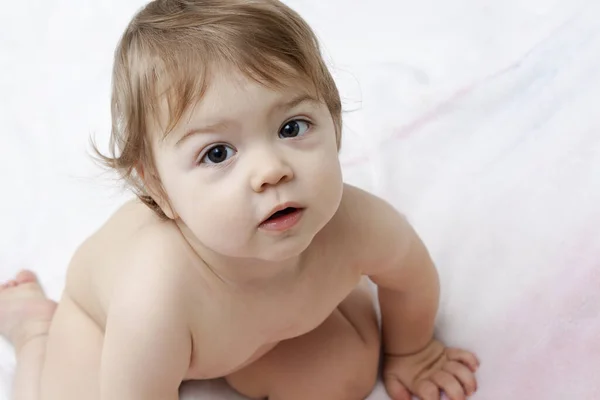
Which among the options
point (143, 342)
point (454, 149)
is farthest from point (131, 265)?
point (454, 149)

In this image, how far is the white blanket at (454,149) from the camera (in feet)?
3.09

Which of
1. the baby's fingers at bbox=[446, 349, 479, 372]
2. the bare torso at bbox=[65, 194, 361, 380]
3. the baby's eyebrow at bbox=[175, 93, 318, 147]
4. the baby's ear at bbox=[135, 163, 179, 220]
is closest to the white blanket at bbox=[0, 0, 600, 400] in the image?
the baby's fingers at bbox=[446, 349, 479, 372]

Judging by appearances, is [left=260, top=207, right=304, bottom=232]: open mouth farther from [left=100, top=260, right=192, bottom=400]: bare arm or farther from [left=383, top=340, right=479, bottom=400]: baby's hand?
[left=383, top=340, right=479, bottom=400]: baby's hand

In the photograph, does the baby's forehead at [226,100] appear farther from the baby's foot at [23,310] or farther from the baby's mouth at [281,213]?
the baby's foot at [23,310]

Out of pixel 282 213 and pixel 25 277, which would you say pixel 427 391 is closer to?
pixel 282 213

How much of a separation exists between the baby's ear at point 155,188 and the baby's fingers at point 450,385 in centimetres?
35

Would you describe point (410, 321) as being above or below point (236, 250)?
below

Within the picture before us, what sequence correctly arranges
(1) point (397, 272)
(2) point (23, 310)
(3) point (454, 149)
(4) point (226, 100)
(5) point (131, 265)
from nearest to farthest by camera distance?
(4) point (226, 100) < (5) point (131, 265) < (1) point (397, 272) < (2) point (23, 310) < (3) point (454, 149)

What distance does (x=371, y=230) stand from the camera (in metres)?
0.81

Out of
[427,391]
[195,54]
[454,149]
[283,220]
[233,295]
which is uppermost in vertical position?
[195,54]

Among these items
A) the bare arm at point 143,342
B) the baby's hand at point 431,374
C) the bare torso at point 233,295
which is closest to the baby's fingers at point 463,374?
the baby's hand at point 431,374

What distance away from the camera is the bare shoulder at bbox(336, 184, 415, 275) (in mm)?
803

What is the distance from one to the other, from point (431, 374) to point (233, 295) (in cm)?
28

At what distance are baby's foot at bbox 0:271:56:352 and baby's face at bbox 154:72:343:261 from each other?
38cm
